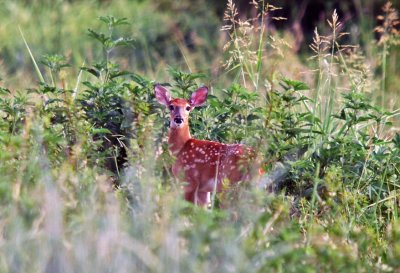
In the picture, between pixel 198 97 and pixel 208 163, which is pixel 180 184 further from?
pixel 198 97

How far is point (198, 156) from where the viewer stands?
5.49 m

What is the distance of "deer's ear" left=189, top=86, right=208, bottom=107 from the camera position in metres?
5.66

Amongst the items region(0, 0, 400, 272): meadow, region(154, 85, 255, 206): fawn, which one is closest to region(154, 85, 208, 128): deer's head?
region(154, 85, 255, 206): fawn

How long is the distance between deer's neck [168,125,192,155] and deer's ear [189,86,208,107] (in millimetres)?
132

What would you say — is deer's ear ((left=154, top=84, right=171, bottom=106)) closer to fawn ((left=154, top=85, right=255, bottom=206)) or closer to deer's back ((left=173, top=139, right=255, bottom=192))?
fawn ((left=154, top=85, right=255, bottom=206))

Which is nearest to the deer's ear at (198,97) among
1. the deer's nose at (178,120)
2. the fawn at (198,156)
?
the fawn at (198,156)

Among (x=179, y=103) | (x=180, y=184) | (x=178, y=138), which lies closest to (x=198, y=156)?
(x=178, y=138)

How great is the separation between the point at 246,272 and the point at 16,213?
0.95m

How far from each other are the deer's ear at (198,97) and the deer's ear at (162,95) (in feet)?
0.42

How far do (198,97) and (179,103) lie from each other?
12 cm

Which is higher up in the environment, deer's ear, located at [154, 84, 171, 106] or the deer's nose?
deer's ear, located at [154, 84, 171, 106]

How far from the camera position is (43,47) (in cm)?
1062

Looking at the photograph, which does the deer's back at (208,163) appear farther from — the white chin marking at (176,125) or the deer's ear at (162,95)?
the deer's ear at (162,95)

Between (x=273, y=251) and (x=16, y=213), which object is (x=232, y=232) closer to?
(x=273, y=251)
